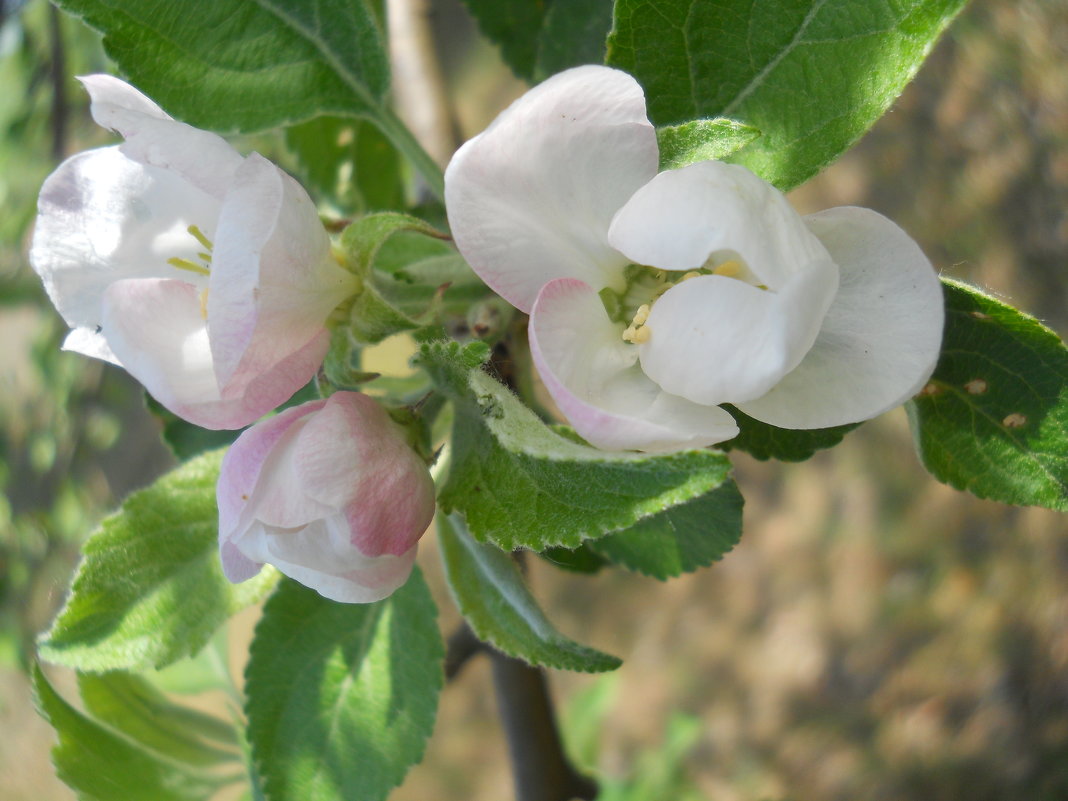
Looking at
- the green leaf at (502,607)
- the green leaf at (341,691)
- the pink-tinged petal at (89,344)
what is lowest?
the green leaf at (341,691)

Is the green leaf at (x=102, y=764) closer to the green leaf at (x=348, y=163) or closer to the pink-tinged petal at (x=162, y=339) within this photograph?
the pink-tinged petal at (x=162, y=339)

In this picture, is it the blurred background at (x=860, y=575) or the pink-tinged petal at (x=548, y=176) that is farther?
the blurred background at (x=860, y=575)

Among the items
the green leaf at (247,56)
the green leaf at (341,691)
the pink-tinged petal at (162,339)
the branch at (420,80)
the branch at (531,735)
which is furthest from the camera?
the branch at (420,80)

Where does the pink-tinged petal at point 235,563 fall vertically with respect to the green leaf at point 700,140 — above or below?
below

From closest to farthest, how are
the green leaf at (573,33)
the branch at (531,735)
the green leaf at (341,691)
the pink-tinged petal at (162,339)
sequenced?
the pink-tinged petal at (162,339) < the green leaf at (341,691) < the green leaf at (573,33) < the branch at (531,735)

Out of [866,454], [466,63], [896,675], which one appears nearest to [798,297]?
[866,454]

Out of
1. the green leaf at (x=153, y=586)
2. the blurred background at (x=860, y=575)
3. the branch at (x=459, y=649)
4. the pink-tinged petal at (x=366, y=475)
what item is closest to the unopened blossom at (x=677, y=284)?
the pink-tinged petal at (x=366, y=475)

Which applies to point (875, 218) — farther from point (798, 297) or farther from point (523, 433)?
point (523, 433)
